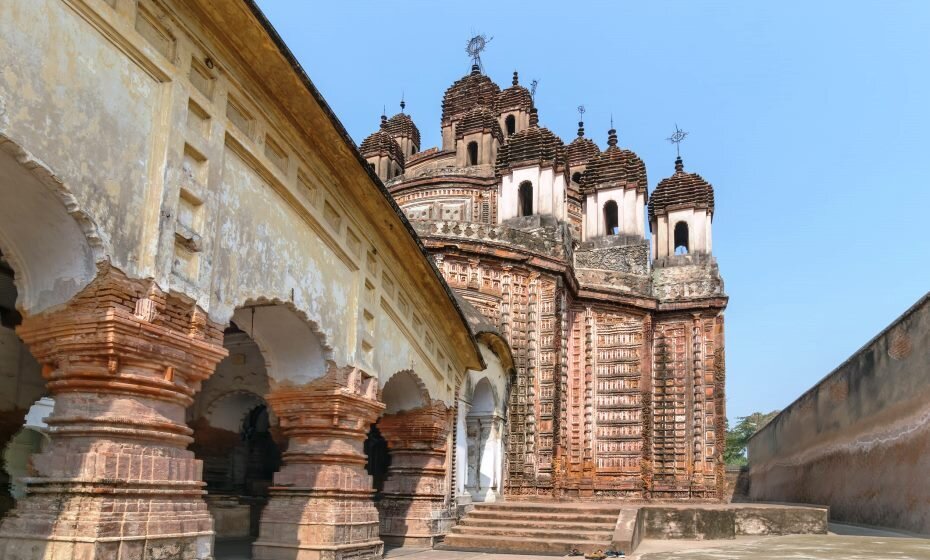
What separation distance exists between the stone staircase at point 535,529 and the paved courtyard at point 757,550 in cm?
52

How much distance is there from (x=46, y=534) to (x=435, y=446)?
6.63 meters

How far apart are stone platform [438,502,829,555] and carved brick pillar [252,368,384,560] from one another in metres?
2.88

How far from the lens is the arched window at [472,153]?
2501 centimetres

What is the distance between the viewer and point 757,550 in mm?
9703

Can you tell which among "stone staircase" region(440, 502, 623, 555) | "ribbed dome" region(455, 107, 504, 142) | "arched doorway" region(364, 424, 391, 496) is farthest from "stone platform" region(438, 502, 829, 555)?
"ribbed dome" region(455, 107, 504, 142)

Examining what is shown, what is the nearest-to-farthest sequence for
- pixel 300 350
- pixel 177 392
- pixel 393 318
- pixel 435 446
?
pixel 177 392 → pixel 300 350 → pixel 393 318 → pixel 435 446

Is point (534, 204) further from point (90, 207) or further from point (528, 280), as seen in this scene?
point (90, 207)

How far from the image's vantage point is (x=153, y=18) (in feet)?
18.3

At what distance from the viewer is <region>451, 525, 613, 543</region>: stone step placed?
10.2 m

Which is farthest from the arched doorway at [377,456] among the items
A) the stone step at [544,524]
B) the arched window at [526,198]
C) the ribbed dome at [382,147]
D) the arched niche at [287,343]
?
the ribbed dome at [382,147]

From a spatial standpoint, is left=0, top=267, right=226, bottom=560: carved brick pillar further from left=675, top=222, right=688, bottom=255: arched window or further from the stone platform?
left=675, top=222, right=688, bottom=255: arched window

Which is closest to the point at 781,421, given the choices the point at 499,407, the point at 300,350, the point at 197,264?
the point at 499,407

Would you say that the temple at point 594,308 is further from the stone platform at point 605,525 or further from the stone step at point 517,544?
the stone step at point 517,544

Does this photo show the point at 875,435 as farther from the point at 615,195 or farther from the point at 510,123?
the point at 510,123
